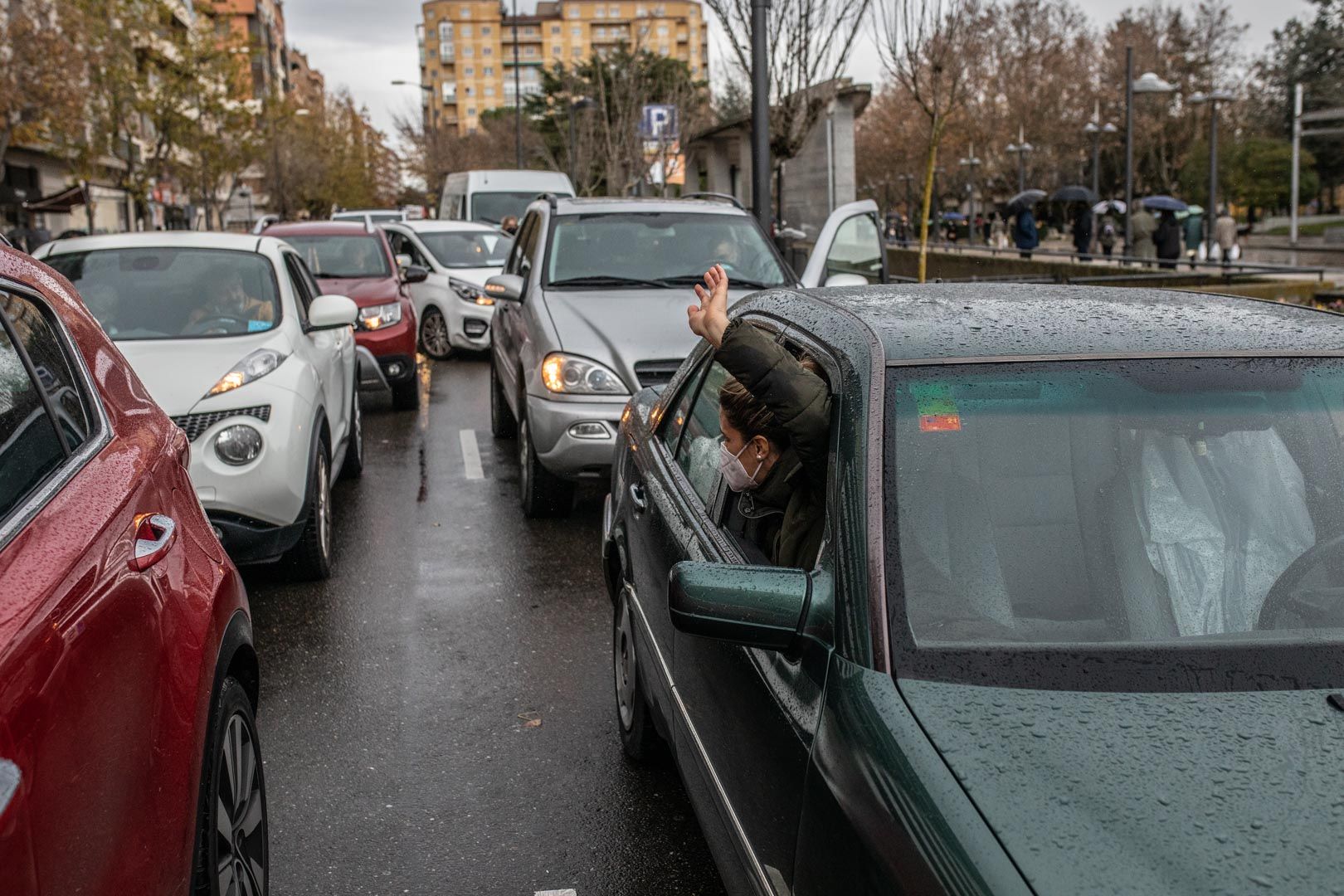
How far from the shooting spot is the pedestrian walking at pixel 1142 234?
91.0 ft

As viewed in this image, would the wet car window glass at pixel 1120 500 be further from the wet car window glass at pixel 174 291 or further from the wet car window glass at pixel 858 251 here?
the wet car window glass at pixel 858 251

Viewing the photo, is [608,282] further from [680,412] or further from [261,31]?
[261,31]

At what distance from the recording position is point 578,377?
24.3 feet

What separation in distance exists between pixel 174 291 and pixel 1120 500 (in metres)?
5.67

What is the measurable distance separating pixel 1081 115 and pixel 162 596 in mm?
57791

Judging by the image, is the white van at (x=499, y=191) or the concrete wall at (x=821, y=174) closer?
the concrete wall at (x=821, y=174)

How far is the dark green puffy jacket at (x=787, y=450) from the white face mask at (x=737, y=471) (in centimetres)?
2

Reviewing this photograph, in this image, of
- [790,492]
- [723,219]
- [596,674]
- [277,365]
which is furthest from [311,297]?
[790,492]

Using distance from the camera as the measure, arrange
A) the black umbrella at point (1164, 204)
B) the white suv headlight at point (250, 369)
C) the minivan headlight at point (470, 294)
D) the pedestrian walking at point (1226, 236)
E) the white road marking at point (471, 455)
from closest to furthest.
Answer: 1. the white suv headlight at point (250, 369)
2. the white road marking at point (471, 455)
3. the minivan headlight at point (470, 294)
4. the black umbrella at point (1164, 204)
5. the pedestrian walking at point (1226, 236)

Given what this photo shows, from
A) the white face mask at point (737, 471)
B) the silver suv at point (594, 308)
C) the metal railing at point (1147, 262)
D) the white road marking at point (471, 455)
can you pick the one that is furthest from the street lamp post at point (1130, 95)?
the white face mask at point (737, 471)

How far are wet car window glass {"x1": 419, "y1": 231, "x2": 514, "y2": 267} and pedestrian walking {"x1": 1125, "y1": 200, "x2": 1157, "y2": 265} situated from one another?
48.2 ft

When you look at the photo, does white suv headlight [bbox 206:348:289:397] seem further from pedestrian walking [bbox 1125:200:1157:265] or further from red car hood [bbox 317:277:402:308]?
pedestrian walking [bbox 1125:200:1157:265]

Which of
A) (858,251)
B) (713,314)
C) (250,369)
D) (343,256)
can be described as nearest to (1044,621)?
(713,314)

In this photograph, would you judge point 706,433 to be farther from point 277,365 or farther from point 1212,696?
point 277,365
